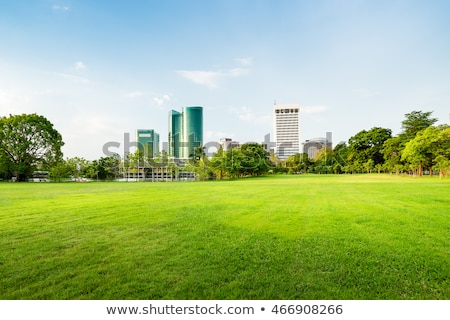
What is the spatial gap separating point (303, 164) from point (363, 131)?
17.2 meters

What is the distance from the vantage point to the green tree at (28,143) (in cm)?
2809

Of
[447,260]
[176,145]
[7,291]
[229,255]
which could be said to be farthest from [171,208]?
[176,145]

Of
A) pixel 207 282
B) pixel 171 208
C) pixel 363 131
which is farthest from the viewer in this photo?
pixel 363 131

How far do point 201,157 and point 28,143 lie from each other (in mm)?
19898

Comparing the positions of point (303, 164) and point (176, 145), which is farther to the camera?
point (176, 145)

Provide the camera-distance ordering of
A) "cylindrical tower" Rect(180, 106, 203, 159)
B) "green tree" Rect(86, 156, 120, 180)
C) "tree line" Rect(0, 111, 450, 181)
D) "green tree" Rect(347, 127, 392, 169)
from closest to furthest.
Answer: "tree line" Rect(0, 111, 450, 181), "green tree" Rect(86, 156, 120, 180), "green tree" Rect(347, 127, 392, 169), "cylindrical tower" Rect(180, 106, 203, 159)

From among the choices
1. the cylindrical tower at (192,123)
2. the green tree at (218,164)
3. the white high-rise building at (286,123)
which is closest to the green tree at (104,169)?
the green tree at (218,164)

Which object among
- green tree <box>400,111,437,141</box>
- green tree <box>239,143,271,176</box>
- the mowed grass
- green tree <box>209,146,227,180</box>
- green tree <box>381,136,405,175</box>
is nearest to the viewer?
the mowed grass

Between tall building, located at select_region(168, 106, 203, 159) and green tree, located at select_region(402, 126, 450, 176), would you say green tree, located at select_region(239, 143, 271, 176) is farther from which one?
tall building, located at select_region(168, 106, 203, 159)

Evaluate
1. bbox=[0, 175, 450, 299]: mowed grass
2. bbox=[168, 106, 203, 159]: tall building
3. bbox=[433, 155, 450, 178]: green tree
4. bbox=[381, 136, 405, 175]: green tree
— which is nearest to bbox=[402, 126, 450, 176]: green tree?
bbox=[433, 155, 450, 178]: green tree

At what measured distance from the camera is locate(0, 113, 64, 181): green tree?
28094 mm

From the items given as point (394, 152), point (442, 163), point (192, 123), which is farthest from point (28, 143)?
point (192, 123)

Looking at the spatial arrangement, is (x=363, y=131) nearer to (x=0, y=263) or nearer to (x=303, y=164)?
(x=303, y=164)
